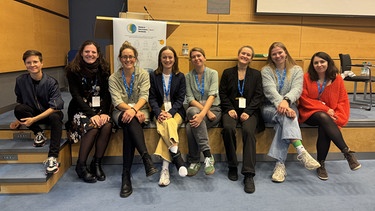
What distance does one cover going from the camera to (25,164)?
2490 millimetres

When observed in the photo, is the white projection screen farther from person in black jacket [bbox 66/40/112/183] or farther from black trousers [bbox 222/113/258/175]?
person in black jacket [bbox 66/40/112/183]

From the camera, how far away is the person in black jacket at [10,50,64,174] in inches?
96.3

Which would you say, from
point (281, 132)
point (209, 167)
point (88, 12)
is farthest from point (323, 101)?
point (88, 12)

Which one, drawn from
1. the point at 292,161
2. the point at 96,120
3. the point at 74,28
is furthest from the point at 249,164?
the point at 74,28

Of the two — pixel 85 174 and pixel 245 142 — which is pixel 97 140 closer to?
pixel 85 174

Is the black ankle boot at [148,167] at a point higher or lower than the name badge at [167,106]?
lower

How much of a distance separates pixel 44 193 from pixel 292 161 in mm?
2348

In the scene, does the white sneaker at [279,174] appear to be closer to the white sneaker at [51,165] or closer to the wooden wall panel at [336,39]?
the white sneaker at [51,165]

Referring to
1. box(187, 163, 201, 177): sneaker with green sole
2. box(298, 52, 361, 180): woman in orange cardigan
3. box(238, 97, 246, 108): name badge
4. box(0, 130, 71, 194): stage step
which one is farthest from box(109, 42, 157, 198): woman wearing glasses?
box(298, 52, 361, 180): woman in orange cardigan

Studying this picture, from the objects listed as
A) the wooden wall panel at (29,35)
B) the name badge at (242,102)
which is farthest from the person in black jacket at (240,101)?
the wooden wall panel at (29,35)

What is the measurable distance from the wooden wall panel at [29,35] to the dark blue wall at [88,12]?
0.73 feet

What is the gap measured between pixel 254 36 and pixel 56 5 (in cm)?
371

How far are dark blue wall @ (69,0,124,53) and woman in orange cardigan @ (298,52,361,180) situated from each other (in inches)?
175

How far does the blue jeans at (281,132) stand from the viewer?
2.53 m
